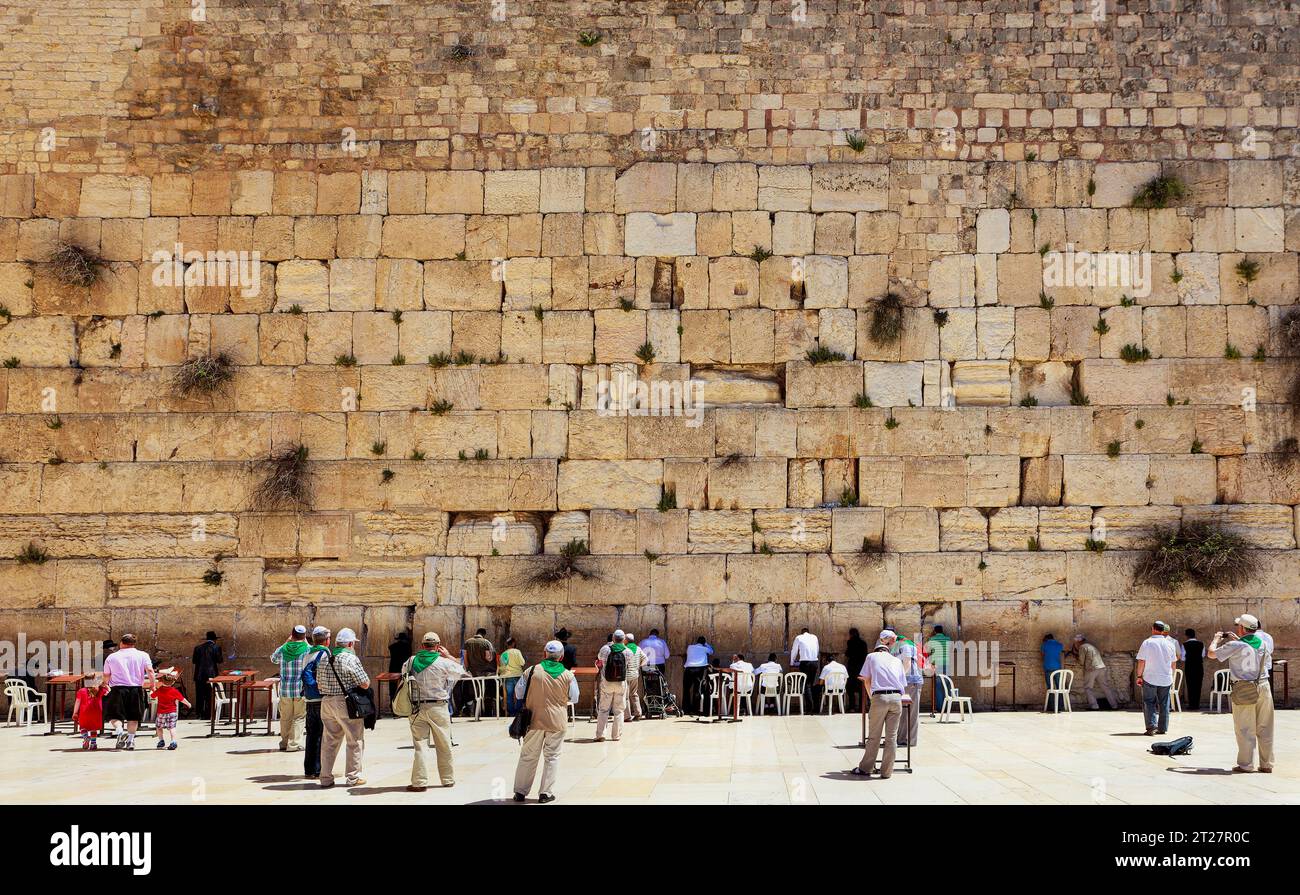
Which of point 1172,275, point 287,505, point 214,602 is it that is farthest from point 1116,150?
point 214,602

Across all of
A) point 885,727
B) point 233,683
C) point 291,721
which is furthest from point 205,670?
point 885,727

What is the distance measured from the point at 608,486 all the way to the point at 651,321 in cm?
200

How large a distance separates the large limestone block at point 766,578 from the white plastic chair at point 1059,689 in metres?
2.86

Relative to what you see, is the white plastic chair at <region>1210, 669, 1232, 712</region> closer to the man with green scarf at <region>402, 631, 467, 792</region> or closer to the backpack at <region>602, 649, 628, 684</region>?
the backpack at <region>602, 649, 628, 684</region>

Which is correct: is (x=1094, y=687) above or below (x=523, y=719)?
below

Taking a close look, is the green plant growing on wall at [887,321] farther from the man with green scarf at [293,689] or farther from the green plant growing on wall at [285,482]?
the man with green scarf at [293,689]

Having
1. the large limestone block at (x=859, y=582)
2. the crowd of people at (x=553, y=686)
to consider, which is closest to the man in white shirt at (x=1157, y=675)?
the crowd of people at (x=553, y=686)

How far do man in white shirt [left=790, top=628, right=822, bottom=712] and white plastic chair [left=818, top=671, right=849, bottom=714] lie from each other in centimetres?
15

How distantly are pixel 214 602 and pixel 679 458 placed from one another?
18.4ft

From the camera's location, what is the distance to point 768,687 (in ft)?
40.2

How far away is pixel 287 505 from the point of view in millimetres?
13172

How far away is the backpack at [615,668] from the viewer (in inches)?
434

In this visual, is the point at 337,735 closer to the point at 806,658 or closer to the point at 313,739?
→ the point at 313,739

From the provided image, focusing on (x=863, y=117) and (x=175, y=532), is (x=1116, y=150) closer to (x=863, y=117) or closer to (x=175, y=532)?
(x=863, y=117)
